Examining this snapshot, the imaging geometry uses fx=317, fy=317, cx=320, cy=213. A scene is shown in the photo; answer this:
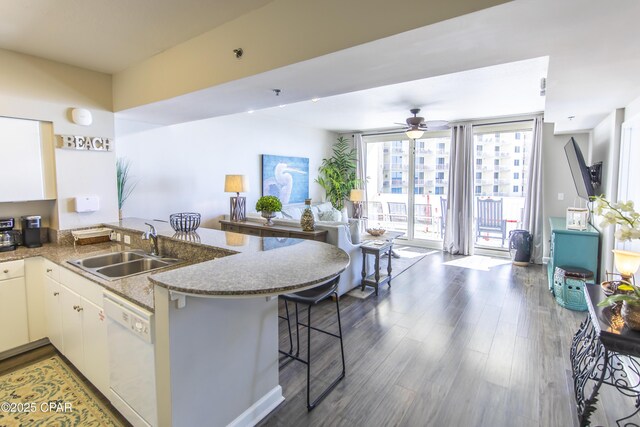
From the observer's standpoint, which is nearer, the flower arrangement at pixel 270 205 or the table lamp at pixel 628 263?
the table lamp at pixel 628 263

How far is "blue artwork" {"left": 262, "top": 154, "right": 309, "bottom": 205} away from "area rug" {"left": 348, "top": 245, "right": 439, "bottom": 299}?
2.30 meters

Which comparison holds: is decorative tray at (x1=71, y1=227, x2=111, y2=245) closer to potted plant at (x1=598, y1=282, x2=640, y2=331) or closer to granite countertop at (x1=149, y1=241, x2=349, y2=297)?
granite countertop at (x1=149, y1=241, x2=349, y2=297)

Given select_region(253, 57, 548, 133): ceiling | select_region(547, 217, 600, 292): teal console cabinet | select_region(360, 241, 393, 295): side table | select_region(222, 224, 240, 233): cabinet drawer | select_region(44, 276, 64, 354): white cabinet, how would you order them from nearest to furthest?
select_region(44, 276, 64, 354): white cabinet → select_region(253, 57, 548, 133): ceiling → select_region(547, 217, 600, 292): teal console cabinet → select_region(360, 241, 393, 295): side table → select_region(222, 224, 240, 233): cabinet drawer

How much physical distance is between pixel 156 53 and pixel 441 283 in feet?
14.7

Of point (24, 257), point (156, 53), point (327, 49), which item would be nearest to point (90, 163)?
point (24, 257)

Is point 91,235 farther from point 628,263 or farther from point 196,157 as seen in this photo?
point 628,263

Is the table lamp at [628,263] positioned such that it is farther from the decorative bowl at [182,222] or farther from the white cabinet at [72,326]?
the white cabinet at [72,326]

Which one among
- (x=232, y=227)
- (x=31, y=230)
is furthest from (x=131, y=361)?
(x=232, y=227)

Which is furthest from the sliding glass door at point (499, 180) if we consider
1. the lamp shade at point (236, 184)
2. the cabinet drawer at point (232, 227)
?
the cabinet drawer at point (232, 227)

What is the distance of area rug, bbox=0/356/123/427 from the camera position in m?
2.01

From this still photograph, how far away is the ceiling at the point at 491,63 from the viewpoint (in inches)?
54.8

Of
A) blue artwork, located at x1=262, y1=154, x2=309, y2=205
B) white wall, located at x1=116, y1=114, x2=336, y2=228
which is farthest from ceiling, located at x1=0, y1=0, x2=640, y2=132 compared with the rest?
blue artwork, located at x1=262, y1=154, x2=309, y2=205

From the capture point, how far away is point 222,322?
1.74 meters

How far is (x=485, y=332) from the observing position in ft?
10.4
